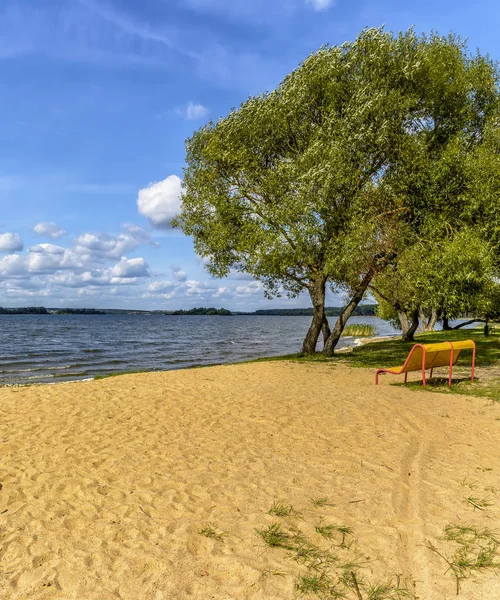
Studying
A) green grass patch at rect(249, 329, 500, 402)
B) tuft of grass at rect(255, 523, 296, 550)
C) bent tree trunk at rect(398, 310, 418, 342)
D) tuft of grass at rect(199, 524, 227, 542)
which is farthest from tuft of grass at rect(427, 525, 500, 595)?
bent tree trunk at rect(398, 310, 418, 342)

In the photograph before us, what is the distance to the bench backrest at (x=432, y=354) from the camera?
13.1 m

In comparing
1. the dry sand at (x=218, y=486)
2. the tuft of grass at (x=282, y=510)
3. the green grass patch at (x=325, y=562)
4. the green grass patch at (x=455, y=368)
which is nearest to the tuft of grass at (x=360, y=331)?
the green grass patch at (x=455, y=368)

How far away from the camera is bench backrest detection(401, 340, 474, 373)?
13.1 metres

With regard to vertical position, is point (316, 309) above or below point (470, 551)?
above

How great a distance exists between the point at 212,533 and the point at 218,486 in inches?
46.9

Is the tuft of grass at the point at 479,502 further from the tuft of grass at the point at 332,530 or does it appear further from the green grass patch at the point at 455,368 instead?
the green grass patch at the point at 455,368

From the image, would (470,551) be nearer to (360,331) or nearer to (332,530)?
(332,530)

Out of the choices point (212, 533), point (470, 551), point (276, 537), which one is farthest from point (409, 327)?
point (212, 533)

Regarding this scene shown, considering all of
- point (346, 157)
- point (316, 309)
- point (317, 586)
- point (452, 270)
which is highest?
point (346, 157)

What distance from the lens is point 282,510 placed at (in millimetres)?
5301

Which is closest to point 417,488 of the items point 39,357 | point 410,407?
point 410,407

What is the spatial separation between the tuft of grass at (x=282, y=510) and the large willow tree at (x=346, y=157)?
1200cm

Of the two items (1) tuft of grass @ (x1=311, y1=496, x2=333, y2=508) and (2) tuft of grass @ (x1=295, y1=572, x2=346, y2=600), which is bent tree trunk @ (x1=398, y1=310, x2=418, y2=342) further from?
(2) tuft of grass @ (x1=295, y1=572, x2=346, y2=600)

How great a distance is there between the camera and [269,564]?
4.27 metres
